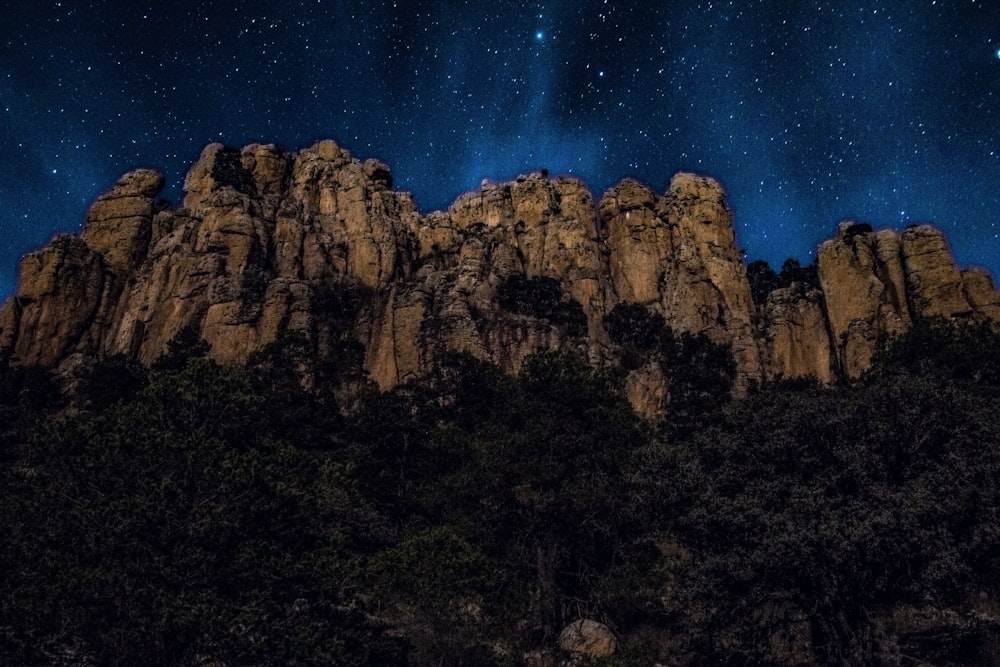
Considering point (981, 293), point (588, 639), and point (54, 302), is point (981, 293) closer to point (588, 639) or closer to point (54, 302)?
point (588, 639)

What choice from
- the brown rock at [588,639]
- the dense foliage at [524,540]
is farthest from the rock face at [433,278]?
the brown rock at [588,639]

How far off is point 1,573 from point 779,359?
68.9 metres

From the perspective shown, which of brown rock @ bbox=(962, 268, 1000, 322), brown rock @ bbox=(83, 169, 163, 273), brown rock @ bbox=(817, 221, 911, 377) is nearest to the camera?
brown rock @ bbox=(962, 268, 1000, 322)

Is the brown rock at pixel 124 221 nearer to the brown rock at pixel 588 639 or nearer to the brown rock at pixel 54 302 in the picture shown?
the brown rock at pixel 54 302

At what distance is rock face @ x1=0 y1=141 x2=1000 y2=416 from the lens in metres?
69.8

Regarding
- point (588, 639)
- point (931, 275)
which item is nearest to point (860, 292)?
point (931, 275)

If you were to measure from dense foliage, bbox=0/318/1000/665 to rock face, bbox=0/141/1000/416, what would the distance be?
3184 cm

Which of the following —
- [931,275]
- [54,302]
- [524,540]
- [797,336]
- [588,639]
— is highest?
[931,275]

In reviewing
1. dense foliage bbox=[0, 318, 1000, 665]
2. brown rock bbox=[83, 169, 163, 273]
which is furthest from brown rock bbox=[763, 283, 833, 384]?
brown rock bbox=[83, 169, 163, 273]

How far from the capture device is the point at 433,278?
78188mm

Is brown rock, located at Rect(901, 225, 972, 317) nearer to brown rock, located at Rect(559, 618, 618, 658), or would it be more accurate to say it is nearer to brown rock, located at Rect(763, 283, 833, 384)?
brown rock, located at Rect(763, 283, 833, 384)

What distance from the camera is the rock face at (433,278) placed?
69.8 metres

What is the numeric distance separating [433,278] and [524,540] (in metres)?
50.3

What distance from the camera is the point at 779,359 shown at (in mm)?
73625
